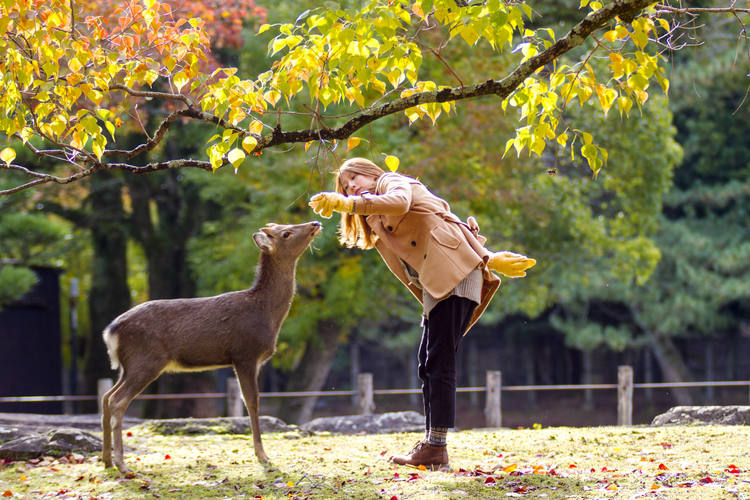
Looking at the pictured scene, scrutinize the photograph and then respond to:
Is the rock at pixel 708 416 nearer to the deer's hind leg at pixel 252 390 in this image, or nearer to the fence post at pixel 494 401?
the fence post at pixel 494 401

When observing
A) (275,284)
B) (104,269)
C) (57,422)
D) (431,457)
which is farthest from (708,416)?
(104,269)

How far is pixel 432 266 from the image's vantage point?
5262 millimetres

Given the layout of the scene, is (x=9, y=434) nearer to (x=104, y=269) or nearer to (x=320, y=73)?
(x=320, y=73)

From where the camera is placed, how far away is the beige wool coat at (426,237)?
17.1ft

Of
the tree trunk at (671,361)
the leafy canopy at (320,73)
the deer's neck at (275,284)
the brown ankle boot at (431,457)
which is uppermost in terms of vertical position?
the leafy canopy at (320,73)

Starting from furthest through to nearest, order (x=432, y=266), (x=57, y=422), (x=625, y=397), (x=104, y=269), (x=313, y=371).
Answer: (x=104, y=269), (x=313, y=371), (x=625, y=397), (x=57, y=422), (x=432, y=266)

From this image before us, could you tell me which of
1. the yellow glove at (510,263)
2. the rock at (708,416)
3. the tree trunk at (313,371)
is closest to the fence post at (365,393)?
the rock at (708,416)

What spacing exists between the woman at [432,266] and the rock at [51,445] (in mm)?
2810

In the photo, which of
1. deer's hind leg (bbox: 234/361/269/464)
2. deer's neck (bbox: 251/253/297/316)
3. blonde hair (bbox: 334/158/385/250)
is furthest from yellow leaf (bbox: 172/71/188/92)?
deer's hind leg (bbox: 234/361/269/464)

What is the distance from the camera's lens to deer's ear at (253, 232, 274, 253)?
6.48 meters

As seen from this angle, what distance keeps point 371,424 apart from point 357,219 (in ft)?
13.5

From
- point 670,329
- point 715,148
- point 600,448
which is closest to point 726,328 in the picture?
point 670,329

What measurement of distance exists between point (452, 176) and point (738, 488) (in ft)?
30.8

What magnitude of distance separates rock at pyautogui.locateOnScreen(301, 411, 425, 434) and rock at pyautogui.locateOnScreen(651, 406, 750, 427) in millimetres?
2418
